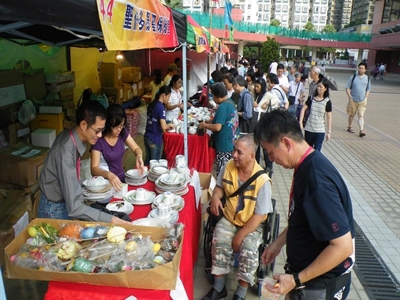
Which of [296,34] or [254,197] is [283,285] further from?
[296,34]

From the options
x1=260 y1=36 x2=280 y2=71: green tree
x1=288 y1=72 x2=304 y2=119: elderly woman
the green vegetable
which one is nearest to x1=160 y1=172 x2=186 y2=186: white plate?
the green vegetable

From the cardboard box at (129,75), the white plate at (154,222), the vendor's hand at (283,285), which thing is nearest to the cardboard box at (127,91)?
the cardboard box at (129,75)

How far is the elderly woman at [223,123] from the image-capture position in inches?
177

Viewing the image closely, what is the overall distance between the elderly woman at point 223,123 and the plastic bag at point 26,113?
10.3 feet

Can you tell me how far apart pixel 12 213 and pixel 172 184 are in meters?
1.95

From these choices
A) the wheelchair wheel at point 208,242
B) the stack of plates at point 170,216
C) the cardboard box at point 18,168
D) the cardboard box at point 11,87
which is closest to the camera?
the stack of plates at point 170,216

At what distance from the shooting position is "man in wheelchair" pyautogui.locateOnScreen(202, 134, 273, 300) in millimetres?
2768

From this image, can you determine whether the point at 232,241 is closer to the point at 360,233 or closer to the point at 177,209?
the point at 177,209

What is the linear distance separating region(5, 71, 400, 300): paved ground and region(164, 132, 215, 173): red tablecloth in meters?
1.29

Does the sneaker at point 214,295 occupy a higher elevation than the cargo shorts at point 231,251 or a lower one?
lower

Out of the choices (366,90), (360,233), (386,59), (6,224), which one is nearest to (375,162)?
(366,90)

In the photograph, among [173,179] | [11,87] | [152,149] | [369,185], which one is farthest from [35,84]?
[369,185]

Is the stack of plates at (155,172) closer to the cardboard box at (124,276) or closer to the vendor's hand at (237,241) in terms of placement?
the vendor's hand at (237,241)

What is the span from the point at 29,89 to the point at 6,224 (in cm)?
327
